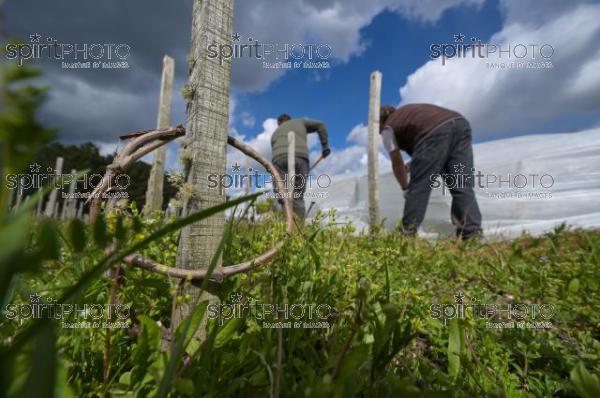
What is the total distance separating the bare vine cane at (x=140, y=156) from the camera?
1.04 metres

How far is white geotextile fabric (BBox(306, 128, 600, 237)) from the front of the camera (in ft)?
24.0

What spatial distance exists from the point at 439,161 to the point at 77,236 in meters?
4.52

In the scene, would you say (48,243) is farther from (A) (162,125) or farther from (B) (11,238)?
(A) (162,125)

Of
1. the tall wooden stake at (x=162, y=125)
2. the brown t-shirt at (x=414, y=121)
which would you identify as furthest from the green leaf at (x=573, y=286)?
the tall wooden stake at (x=162, y=125)

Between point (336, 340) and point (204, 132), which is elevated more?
point (204, 132)

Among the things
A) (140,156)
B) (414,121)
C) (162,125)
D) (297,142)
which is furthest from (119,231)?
(297,142)

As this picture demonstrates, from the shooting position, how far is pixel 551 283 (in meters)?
1.89

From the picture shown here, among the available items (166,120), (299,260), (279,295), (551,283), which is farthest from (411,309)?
(166,120)

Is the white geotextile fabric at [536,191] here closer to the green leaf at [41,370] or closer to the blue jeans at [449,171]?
the blue jeans at [449,171]

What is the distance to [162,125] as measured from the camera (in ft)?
20.2

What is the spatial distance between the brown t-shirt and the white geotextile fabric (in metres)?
1.92

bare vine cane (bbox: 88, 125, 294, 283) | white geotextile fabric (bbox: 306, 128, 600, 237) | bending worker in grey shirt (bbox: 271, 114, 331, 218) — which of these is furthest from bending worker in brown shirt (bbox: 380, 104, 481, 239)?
bare vine cane (bbox: 88, 125, 294, 283)

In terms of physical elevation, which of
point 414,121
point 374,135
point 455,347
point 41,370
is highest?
point 374,135

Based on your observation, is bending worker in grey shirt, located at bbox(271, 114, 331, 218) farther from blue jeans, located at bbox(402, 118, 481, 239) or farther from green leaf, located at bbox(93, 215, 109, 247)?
green leaf, located at bbox(93, 215, 109, 247)
